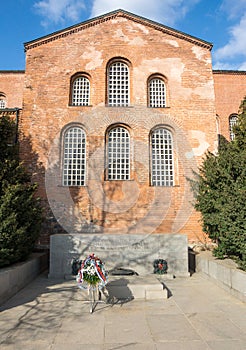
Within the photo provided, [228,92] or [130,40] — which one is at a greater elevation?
[228,92]

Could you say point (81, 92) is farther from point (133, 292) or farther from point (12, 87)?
point (12, 87)

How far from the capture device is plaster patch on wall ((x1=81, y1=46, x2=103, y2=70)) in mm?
13727

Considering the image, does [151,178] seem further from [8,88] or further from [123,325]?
[8,88]

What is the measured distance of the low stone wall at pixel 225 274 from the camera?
6825mm

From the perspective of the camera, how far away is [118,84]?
13875 millimetres

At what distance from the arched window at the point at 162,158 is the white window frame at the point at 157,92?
1.44 m

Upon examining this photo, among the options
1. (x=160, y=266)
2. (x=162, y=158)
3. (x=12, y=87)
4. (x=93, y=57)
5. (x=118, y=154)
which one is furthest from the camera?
(x=12, y=87)

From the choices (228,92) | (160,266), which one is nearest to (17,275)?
(160,266)

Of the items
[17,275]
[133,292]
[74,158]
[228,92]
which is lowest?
[133,292]

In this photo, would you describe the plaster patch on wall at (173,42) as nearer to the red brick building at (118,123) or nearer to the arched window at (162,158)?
the red brick building at (118,123)

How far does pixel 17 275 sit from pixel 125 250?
12.5 ft

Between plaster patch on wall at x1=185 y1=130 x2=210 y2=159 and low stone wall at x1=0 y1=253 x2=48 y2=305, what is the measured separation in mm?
8163

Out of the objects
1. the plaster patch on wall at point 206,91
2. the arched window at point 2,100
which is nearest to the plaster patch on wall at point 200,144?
the plaster patch on wall at point 206,91

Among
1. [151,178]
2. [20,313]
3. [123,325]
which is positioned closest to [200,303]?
[123,325]
